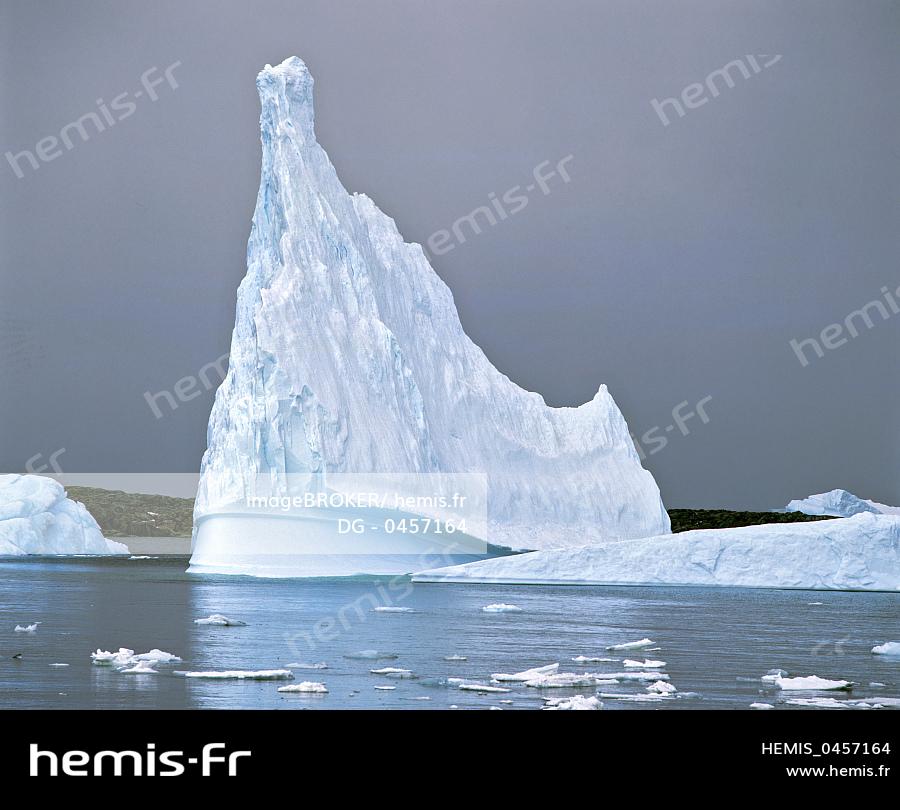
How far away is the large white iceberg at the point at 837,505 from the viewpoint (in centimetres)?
3828

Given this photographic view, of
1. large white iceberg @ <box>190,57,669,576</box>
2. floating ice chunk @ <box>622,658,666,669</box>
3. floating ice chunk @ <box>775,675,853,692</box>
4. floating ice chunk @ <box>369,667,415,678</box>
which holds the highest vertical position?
large white iceberg @ <box>190,57,669,576</box>

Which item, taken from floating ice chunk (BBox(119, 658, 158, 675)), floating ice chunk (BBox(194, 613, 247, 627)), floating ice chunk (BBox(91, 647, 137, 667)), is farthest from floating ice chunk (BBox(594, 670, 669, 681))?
floating ice chunk (BBox(194, 613, 247, 627))

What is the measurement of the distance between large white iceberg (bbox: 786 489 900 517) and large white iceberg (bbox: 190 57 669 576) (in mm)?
11630

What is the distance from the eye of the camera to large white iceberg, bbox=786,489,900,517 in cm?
3828

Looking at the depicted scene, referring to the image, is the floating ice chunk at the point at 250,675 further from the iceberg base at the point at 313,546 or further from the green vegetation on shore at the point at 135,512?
the green vegetation on shore at the point at 135,512

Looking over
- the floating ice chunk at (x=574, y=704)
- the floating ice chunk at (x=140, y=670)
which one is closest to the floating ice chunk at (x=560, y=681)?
the floating ice chunk at (x=574, y=704)

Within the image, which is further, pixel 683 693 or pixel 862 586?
pixel 862 586

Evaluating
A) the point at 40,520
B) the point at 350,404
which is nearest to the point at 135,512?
the point at 40,520

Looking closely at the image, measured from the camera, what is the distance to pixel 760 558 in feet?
69.7

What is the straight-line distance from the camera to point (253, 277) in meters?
24.1

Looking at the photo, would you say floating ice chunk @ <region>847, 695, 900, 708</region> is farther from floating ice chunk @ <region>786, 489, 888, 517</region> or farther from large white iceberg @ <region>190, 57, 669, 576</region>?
floating ice chunk @ <region>786, 489, 888, 517</region>

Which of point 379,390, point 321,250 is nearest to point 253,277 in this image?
point 321,250
